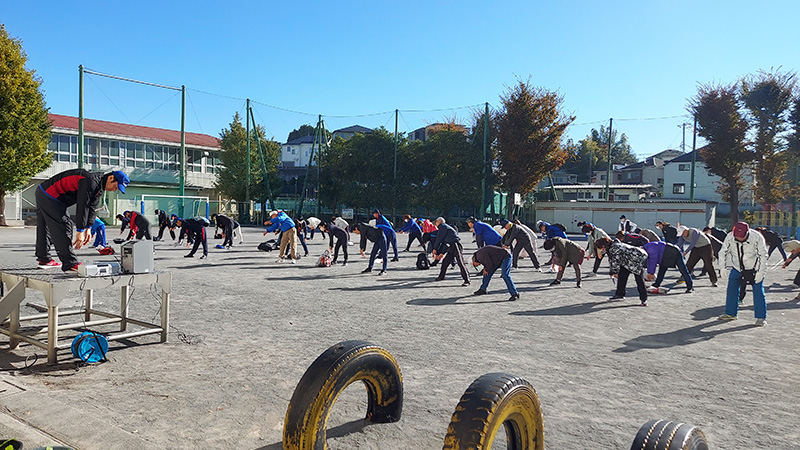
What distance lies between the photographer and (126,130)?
46.3m

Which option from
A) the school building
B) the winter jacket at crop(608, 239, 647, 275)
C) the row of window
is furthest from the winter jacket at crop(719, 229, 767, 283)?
the row of window

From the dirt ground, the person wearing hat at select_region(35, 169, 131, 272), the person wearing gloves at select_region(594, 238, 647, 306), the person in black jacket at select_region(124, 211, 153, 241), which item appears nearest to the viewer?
the dirt ground

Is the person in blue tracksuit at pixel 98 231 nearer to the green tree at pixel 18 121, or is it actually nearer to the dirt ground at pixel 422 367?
the dirt ground at pixel 422 367

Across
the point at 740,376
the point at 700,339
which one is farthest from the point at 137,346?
the point at 700,339

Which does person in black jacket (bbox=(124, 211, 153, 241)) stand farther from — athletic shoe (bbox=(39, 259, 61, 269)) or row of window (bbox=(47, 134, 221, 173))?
row of window (bbox=(47, 134, 221, 173))

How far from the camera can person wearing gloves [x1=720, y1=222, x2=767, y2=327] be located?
8883mm

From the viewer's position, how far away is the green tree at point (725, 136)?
3900 cm

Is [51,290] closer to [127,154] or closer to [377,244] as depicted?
[377,244]

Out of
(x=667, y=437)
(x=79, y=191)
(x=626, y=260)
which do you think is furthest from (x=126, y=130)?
(x=667, y=437)

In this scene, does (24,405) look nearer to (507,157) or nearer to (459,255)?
(459,255)

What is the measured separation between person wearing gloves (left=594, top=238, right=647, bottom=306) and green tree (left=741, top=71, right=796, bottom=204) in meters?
34.8

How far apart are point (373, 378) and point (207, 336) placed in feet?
12.6

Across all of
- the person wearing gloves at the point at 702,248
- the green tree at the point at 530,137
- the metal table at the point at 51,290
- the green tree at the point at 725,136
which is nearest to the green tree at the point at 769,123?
the green tree at the point at 725,136

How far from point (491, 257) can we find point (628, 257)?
252cm
